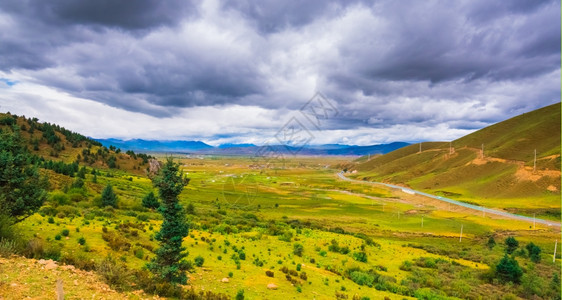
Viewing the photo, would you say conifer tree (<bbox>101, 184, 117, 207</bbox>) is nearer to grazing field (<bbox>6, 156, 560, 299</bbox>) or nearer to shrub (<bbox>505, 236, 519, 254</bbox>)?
grazing field (<bbox>6, 156, 560, 299</bbox>)

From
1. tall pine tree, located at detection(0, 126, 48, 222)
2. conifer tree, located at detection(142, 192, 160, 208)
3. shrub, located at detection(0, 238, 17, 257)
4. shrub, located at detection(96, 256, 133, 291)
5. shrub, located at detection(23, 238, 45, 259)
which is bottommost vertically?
conifer tree, located at detection(142, 192, 160, 208)

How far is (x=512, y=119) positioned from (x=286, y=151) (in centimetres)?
23893

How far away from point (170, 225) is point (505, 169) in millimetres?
158971

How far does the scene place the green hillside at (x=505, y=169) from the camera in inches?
3986

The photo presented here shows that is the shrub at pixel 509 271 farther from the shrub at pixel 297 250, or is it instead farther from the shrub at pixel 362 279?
the shrub at pixel 297 250

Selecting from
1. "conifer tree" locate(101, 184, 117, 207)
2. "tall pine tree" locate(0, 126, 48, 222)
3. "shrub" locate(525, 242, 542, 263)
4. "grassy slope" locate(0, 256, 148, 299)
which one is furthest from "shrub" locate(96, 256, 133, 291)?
"shrub" locate(525, 242, 542, 263)

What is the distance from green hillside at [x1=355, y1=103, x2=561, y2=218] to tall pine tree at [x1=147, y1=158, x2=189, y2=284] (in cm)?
10537

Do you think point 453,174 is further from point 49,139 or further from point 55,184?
point 49,139

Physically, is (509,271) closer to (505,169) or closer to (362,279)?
(362,279)

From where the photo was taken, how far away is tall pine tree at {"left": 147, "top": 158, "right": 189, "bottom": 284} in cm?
1283

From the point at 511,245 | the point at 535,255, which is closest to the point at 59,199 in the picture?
the point at 535,255

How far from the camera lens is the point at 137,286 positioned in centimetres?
1158

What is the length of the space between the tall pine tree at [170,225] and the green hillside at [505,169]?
105 m

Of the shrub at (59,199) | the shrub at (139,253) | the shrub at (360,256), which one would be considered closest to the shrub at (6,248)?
the shrub at (139,253)
